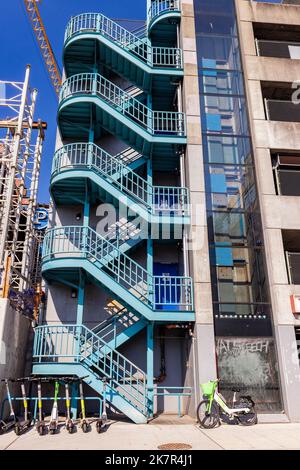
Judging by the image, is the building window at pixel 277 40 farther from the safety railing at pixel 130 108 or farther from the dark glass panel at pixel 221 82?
the safety railing at pixel 130 108

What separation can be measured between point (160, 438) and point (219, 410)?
9.01ft

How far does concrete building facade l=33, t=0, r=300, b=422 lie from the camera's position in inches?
437

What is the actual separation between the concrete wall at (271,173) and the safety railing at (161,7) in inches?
114

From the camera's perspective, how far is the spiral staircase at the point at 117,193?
1105 cm

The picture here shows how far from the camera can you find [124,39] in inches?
610

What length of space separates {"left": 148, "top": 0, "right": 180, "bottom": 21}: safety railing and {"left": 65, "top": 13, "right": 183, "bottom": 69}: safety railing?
1.27 meters

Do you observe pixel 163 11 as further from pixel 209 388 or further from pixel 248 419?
pixel 248 419

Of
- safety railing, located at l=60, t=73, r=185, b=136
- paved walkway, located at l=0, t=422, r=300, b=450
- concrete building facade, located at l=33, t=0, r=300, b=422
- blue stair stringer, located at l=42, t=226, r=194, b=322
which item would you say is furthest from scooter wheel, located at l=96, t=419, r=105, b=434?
safety railing, located at l=60, t=73, r=185, b=136

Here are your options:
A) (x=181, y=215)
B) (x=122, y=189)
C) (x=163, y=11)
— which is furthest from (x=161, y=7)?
(x=181, y=215)

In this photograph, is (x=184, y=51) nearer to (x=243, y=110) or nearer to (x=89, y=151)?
(x=243, y=110)

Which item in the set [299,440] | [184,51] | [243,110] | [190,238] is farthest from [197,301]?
[184,51]

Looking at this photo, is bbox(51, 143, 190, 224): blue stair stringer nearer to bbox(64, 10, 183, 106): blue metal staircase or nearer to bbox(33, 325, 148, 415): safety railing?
bbox(64, 10, 183, 106): blue metal staircase

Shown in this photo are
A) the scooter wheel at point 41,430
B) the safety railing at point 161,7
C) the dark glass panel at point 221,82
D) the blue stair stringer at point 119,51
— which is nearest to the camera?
the scooter wheel at point 41,430

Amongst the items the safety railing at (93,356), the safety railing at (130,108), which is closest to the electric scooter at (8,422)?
the safety railing at (93,356)
